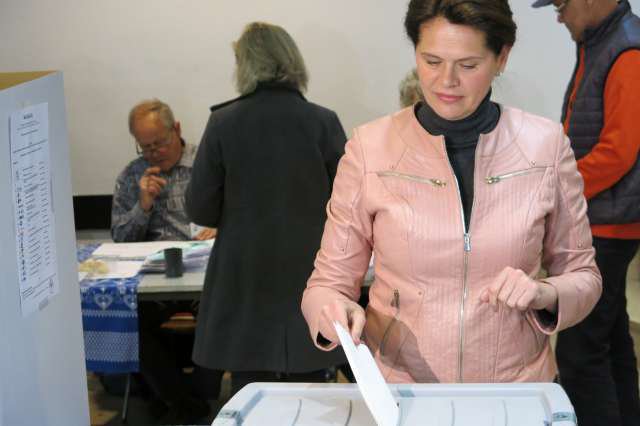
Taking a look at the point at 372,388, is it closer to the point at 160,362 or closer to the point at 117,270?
the point at 117,270

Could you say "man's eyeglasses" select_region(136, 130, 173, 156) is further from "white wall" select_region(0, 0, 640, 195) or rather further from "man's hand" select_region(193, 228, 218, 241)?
"white wall" select_region(0, 0, 640, 195)

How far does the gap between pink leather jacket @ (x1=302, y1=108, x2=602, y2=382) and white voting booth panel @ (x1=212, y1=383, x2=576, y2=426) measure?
165 millimetres

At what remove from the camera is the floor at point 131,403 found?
427 cm

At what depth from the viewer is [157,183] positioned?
4.34m

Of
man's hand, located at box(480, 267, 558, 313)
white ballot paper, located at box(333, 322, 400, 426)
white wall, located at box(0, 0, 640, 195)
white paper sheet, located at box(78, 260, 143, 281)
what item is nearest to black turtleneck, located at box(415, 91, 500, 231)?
man's hand, located at box(480, 267, 558, 313)

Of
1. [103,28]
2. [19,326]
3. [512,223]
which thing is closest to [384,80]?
[103,28]

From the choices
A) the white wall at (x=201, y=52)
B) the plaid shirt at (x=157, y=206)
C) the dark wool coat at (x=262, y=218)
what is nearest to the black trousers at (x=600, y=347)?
the dark wool coat at (x=262, y=218)

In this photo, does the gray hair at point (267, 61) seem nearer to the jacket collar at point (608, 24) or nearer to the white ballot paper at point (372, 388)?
the jacket collar at point (608, 24)

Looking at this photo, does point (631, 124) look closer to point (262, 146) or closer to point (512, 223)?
point (262, 146)

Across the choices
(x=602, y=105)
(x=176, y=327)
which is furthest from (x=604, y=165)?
(x=176, y=327)

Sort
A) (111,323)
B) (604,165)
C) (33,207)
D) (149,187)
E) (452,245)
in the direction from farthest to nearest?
(149,187)
(111,323)
(604,165)
(452,245)
(33,207)

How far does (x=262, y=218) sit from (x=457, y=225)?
156 centimetres

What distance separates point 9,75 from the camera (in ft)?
5.24

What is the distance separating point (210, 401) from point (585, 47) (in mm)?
2361
